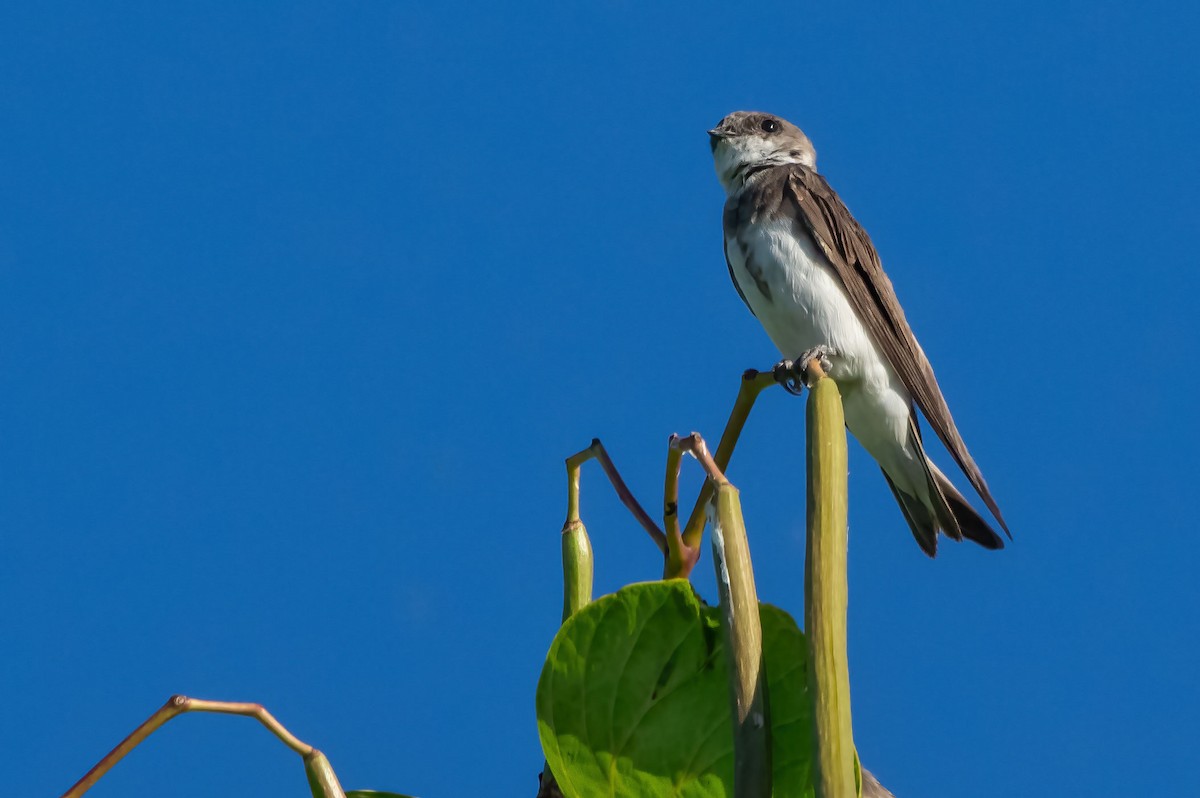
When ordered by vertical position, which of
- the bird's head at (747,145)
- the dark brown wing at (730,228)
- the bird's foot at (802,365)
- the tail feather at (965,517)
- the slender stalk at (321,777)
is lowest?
the slender stalk at (321,777)

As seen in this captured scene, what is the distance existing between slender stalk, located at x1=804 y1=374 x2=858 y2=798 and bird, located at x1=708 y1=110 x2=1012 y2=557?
1.68 meters

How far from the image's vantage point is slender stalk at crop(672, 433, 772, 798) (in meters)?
0.96

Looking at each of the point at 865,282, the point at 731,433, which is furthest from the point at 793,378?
the point at 731,433

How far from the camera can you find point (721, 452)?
4.32 feet

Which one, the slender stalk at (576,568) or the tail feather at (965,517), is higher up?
the tail feather at (965,517)

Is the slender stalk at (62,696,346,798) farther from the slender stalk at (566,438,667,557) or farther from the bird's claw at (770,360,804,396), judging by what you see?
the bird's claw at (770,360,804,396)

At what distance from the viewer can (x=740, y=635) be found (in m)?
0.97

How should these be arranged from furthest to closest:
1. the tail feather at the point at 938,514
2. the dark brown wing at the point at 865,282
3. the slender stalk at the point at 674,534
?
the dark brown wing at the point at 865,282
the tail feather at the point at 938,514
the slender stalk at the point at 674,534

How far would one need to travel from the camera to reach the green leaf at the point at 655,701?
112 cm

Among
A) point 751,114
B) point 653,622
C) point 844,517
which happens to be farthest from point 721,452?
point 751,114

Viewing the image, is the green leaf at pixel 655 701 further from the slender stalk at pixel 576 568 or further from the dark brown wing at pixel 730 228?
the dark brown wing at pixel 730 228

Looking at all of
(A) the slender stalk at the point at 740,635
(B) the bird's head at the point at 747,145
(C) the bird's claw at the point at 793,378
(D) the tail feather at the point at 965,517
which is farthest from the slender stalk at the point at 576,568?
(B) the bird's head at the point at 747,145

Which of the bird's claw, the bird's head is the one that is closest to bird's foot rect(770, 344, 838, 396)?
the bird's claw

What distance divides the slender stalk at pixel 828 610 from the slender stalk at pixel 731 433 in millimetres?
189
